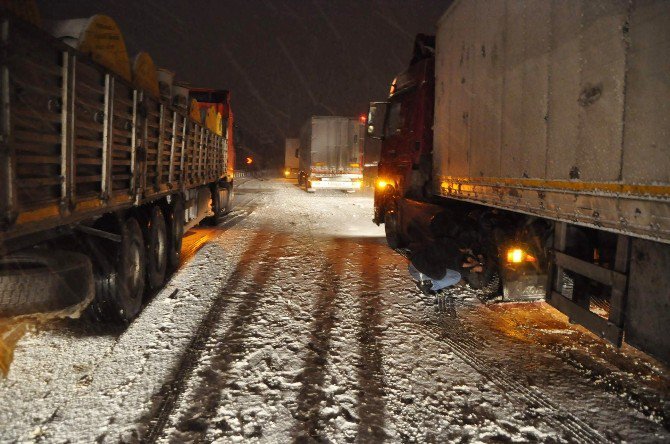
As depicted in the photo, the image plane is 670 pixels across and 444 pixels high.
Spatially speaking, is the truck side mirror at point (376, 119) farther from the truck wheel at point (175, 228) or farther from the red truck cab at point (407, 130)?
the truck wheel at point (175, 228)

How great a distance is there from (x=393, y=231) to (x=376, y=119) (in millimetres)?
2225

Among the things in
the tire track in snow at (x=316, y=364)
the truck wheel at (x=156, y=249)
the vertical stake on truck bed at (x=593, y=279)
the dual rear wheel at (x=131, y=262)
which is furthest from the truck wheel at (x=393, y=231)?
the vertical stake on truck bed at (x=593, y=279)

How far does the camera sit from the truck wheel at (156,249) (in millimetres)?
5895

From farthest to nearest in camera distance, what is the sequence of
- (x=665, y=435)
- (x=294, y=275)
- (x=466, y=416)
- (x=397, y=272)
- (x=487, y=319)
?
(x=397, y=272), (x=294, y=275), (x=487, y=319), (x=466, y=416), (x=665, y=435)

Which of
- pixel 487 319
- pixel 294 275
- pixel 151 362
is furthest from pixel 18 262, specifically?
pixel 487 319

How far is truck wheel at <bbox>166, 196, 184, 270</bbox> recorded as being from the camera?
7.00 metres

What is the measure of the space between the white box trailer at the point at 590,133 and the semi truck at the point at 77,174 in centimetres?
356

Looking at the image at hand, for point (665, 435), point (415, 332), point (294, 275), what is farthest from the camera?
point (294, 275)

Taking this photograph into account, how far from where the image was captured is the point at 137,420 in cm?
309

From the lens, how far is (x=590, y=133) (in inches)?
129

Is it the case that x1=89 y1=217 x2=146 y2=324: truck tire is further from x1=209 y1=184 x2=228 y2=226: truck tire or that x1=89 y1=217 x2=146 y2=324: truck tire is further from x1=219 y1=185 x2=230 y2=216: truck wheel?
x1=219 y1=185 x2=230 y2=216: truck wheel

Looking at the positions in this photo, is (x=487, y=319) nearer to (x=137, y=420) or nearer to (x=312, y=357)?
(x=312, y=357)

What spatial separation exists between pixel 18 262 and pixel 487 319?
4.53m

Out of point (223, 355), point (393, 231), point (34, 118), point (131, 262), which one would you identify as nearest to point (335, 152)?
point (393, 231)
